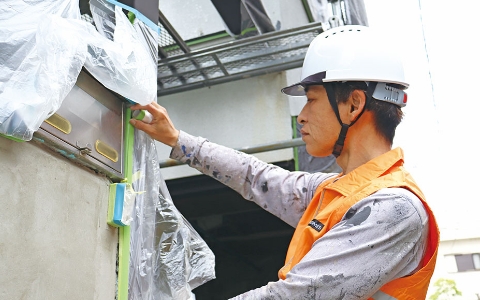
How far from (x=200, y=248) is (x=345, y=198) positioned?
946mm

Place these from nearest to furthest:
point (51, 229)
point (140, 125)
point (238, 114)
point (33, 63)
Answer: point (33, 63)
point (51, 229)
point (140, 125)
point (238, 114)

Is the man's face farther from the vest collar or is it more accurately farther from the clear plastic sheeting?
the clear plastic sheeting

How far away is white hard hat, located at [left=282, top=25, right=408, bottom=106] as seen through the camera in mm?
1965

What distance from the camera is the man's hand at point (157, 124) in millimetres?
2129

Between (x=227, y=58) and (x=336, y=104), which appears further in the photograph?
(x=227, y=58)

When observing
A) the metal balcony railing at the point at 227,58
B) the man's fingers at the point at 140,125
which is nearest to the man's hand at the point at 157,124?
the man's fingers at the point at 140,125

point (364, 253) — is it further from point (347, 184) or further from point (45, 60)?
point (45, 60)

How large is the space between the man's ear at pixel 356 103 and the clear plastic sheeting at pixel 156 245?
926 millimetres

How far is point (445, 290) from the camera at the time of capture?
2014 cm

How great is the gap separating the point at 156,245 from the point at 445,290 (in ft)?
68.2

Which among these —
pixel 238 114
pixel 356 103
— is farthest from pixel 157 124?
pixel 238 114

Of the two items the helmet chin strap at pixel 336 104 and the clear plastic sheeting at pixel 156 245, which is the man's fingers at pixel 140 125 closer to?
the clear plastic sheeting at pixel 156 245

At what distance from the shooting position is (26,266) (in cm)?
150

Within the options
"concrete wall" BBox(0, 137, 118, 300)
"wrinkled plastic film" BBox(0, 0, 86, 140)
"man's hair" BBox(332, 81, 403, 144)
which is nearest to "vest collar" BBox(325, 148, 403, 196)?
"man's hair" BBox(332, 81, 403, 144)
